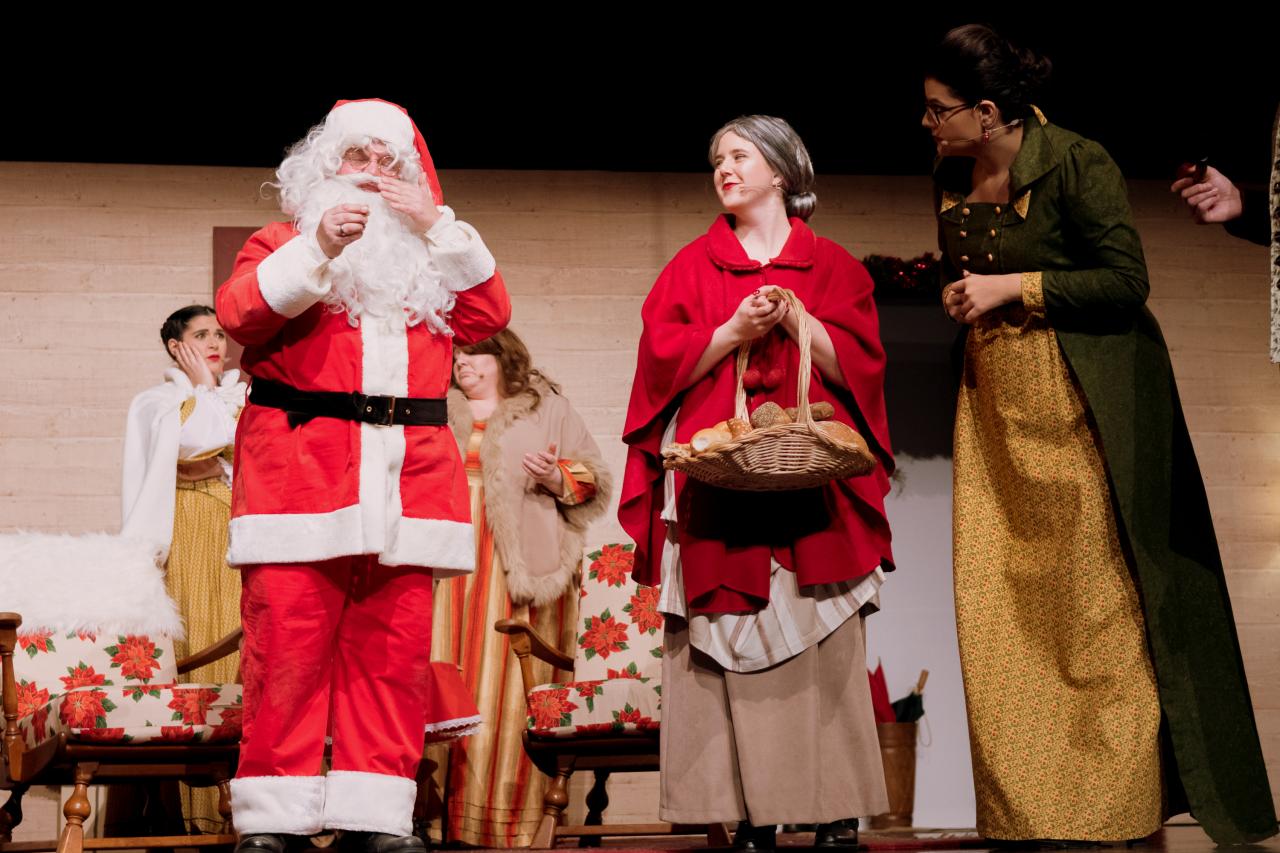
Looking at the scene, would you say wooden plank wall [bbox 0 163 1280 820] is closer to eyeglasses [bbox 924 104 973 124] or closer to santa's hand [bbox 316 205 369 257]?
eyeglasses [bbox 924 104 973 124]

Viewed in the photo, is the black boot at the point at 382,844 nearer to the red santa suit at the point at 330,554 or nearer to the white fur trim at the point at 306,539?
the red santa suit at the point at 330,554

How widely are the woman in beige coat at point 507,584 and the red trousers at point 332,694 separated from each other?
6.45 ft

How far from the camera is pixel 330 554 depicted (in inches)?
118

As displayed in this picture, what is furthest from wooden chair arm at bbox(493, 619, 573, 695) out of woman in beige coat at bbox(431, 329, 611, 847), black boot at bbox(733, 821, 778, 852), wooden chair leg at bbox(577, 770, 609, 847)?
black boot at bbox(733, 821, 778, 852)

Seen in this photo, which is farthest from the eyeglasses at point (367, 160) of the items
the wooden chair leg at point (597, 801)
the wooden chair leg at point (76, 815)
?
the wooden chair leg at point (597, 801)

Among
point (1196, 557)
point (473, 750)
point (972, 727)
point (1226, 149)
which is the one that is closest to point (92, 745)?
point (473, 750)

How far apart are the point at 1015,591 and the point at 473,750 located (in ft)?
7.62

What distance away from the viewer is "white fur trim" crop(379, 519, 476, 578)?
3.08m

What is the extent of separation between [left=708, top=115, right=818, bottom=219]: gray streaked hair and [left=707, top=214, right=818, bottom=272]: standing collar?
0.09m

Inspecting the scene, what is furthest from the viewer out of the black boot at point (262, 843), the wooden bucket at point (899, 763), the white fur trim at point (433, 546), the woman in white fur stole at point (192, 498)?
the wooden bucket at point (899, 763)

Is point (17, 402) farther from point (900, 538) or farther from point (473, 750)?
point (900, 538)

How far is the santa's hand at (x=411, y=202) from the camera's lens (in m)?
3.23

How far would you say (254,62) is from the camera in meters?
5.77

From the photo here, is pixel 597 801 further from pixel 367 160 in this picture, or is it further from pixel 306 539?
pixel 367 160
